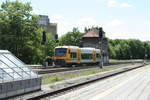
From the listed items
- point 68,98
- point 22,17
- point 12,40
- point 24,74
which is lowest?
point 68,98

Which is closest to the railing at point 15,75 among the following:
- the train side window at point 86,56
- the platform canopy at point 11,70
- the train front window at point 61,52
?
the platform canopy at point 11,70

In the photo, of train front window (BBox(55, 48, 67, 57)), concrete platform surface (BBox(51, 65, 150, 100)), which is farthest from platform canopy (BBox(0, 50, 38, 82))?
train front window (BBox(55, 48, 67, 57))

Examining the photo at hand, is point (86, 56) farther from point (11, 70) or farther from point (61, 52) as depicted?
point (11, 70)

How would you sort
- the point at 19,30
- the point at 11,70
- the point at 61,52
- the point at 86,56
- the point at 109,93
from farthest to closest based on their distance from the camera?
the point at 19,30 < the point at 86,56 < the point at 61,52 < the point at 109,93 < the point at 11,70

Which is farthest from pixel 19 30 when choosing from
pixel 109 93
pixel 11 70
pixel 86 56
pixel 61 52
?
pixel 11 70

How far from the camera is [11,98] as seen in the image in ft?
51.8

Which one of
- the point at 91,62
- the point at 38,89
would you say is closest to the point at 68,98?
the point at 38,89

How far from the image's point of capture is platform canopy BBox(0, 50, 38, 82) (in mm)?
16505

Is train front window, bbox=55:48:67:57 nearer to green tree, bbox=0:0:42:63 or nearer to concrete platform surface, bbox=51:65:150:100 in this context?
green tree, bbox=0:0:42:63

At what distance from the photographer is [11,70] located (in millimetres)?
17500

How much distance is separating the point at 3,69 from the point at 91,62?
56598mm

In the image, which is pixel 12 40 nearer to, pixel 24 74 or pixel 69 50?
pixel 69 50

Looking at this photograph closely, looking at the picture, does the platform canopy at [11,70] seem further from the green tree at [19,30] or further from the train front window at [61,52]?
the green tree at [19,30]

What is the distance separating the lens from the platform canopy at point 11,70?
16.5 metres
